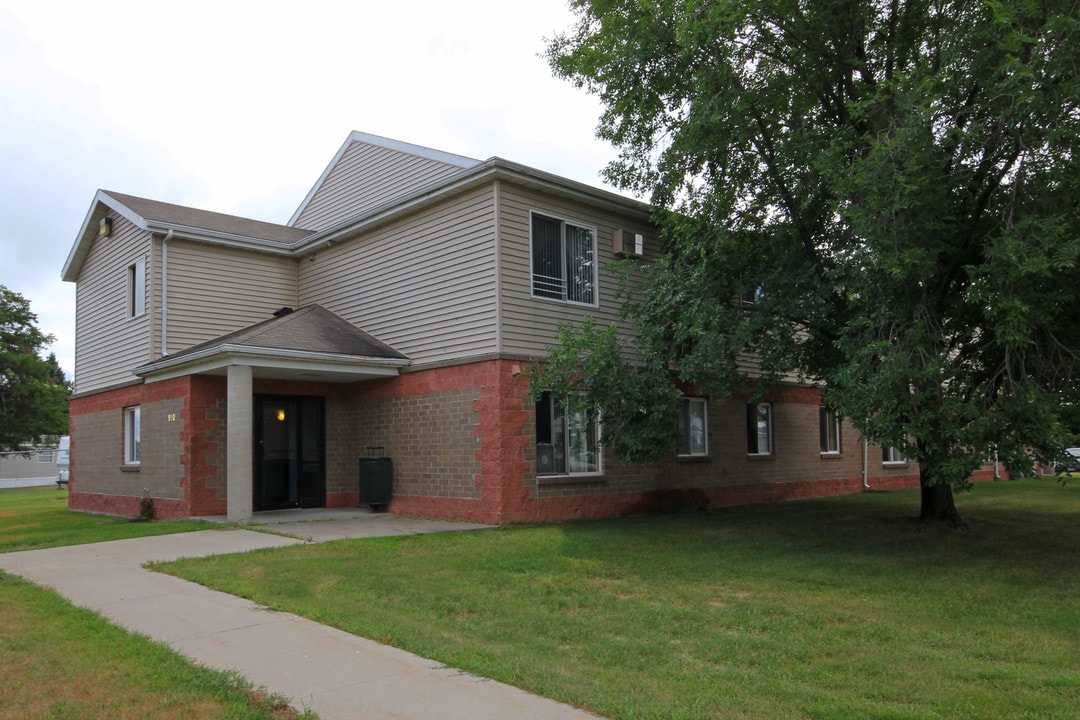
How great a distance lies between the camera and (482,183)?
1370 cm

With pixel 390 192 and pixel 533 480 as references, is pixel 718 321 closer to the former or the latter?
pixel 533 480

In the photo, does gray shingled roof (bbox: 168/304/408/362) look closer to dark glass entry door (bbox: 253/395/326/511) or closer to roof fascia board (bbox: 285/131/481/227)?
dark glass entry door (bbox: 253/395/326/511)

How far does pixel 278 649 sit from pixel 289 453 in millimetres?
10557

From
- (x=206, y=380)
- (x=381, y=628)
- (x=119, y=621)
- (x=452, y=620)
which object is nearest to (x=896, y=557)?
(x=452, y=620)

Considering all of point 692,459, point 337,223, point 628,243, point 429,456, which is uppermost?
point 337,223

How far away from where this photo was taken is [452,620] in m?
6.81

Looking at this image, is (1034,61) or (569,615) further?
(1034,61)

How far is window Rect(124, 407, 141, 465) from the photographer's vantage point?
17.5 meters

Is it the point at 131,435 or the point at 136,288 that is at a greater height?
the point at 136,288

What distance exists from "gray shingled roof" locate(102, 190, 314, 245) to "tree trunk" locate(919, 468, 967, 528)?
1362 centimetres

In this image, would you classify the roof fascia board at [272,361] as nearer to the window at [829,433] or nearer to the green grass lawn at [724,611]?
the green grass lawn at [724,611]

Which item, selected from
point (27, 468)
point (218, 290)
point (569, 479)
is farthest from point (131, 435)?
point (27, 468)

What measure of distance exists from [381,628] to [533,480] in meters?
7.25

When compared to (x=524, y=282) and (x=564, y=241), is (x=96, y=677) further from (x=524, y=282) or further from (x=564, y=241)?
(x=564, y=241)
